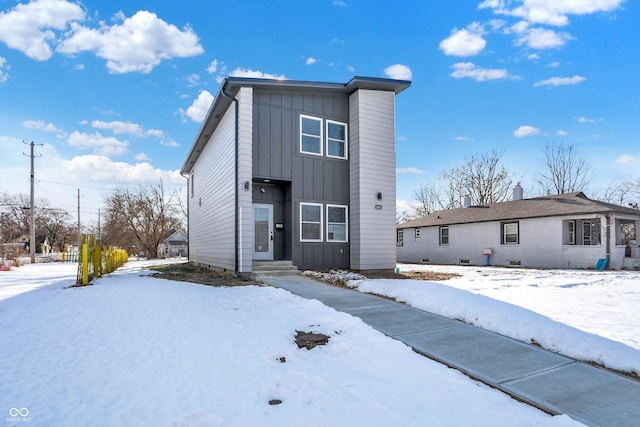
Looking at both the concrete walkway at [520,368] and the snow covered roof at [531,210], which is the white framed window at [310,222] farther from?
the snow covered roof at [531,210]

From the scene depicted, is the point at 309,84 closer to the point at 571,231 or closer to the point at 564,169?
the point at 571,231

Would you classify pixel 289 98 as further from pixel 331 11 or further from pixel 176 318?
pixel 176 318

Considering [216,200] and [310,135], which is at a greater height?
[310,135]

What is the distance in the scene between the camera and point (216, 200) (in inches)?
488

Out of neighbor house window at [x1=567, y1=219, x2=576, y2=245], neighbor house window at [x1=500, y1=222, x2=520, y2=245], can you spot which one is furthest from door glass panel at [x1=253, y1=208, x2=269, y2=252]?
neighbor house window at [x1=567, y1=219, x2=576, y2=245]

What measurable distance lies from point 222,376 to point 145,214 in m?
29.4

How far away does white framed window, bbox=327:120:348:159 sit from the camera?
11.4 m

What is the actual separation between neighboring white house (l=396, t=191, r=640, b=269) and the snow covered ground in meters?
7.41

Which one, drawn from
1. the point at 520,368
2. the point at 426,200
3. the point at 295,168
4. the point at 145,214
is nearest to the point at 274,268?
the point at 295,168

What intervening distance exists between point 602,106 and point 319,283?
19.8 metres

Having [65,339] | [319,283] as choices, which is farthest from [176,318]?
[319,283]

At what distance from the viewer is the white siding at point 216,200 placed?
10383 mm

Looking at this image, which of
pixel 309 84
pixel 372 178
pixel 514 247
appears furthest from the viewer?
pixel 514 247

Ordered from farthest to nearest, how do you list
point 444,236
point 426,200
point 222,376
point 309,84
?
point 426,200 < point 444,236 < point 309,84 < point 222,376
